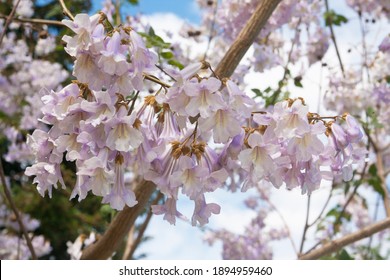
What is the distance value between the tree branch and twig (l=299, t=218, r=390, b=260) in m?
0.70

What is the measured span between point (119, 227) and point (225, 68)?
619 millimetres

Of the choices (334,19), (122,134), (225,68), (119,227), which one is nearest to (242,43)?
(225,68)

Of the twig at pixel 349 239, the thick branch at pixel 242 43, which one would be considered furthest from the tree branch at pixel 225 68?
the twig at pixel 349 239

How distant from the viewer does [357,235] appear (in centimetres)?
196

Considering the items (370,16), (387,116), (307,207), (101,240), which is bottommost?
(101,240)

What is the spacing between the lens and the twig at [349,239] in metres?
1.90

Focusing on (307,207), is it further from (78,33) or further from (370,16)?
(78,33)

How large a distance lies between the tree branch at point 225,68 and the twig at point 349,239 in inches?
27.4

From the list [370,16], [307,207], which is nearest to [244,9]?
[307,207]

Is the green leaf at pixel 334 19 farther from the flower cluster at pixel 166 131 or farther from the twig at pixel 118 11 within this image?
the flower cluster at pixel 166 131

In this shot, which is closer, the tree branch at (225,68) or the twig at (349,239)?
the tree branch at (225,68)

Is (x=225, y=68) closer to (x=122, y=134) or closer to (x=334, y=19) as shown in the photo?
(x=122, y=134)

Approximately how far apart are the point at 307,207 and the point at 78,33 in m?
1.90

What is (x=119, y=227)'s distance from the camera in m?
1.86
